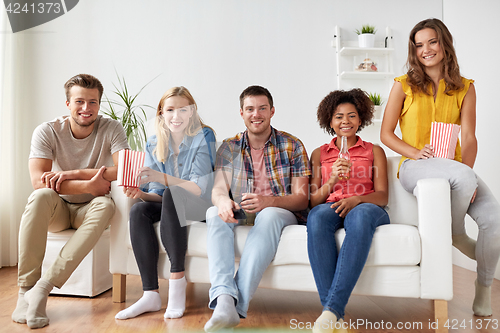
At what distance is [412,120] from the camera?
169 centimetres

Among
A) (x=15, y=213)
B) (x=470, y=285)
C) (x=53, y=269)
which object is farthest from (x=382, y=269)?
(x=15, y=213)

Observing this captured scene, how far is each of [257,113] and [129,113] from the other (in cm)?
144

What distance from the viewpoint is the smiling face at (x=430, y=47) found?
1642mm

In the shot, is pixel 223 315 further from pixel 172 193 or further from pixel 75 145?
pixel 75 145

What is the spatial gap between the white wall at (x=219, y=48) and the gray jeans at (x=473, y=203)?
1.59 meters

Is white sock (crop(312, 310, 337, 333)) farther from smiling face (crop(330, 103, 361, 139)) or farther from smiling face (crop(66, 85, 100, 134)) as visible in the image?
smiling face (crop(66, 85, 100, 134))

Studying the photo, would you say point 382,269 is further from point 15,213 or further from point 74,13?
point 74,13

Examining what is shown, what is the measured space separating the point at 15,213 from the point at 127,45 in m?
1.48

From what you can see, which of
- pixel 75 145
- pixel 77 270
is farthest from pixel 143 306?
pixel 75 145

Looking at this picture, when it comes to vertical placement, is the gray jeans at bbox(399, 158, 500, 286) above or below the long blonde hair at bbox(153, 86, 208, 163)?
below

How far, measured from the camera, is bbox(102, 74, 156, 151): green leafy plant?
2791 millimetres

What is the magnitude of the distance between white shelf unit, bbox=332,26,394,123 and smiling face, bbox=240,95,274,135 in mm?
1522

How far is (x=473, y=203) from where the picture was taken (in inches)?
62.9

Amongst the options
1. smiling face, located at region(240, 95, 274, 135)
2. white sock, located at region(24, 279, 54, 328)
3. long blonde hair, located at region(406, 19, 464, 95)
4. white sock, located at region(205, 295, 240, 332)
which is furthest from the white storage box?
long blonde hair, located at region(406, 19, 464, 95)
